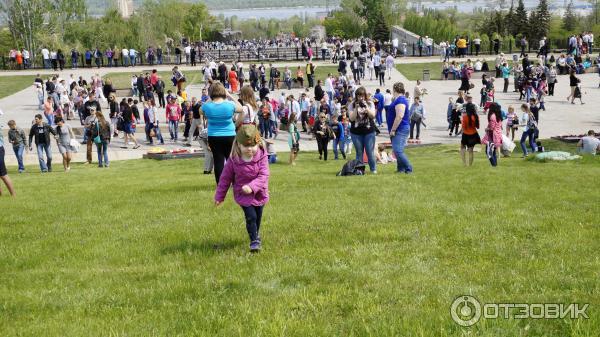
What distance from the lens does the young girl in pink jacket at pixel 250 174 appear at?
7.12m

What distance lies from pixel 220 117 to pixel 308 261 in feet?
11.3

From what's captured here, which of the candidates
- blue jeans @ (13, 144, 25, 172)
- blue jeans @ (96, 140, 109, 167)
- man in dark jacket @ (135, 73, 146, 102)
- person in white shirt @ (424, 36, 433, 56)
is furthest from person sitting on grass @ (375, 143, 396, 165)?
person in white shirt @ (424, 36, 433, 56)

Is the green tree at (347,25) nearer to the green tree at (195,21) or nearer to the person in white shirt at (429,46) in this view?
the green tree at (195,21)

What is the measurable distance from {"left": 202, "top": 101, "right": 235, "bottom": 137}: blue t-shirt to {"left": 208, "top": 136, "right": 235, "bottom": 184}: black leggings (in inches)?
2.5

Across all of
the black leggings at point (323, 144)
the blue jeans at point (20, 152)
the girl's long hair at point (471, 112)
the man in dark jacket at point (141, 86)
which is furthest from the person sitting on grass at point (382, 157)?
the man in dark jacket at point (141, 86)

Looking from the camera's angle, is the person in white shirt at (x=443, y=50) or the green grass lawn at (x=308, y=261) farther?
the person in white shirt at (x=443, y=50)

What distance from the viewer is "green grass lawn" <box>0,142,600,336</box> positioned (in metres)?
5.37

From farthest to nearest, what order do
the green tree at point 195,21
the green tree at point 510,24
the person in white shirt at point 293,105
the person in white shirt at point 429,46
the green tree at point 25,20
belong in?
the green tree at point 195,21, the green tree at point 25,20, the green tree at point 510,24, the person in white shirt at point 429,46, the person in white shirt at point 293,105

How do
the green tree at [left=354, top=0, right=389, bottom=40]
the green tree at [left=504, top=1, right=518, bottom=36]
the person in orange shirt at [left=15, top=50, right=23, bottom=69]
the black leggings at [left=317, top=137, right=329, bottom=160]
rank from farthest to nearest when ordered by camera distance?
the green tree at [left=354, top=0, right=389, bottom=40], the green tree at [left=504, top=1, right=518, bottom=36], the person in orange shirt at [left=15, top=50, right=23, bottom=69], the black leggings at [left=317, top=137, right=329, bottom=160]

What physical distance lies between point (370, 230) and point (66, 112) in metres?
27.2

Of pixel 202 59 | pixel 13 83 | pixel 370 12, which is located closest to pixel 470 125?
pixel 13 83

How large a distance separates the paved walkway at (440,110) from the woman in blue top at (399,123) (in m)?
10.9

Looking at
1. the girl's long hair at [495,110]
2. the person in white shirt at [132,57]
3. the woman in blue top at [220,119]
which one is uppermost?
the person in white shirt at [132,57]

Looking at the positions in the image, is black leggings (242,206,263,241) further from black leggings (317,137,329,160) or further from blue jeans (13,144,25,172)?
blue jeans (13,144,25,172)
